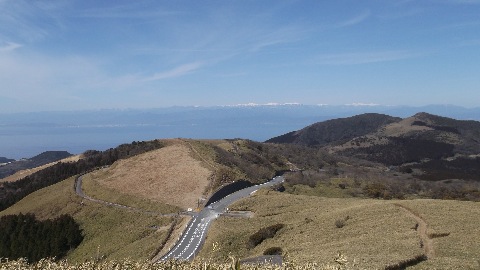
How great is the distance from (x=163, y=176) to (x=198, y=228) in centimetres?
2951

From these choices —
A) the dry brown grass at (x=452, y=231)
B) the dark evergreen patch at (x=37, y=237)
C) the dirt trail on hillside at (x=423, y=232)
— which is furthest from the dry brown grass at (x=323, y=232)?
the dark evergreen patch at (x=37, y=237)

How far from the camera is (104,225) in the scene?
67125 millimetres

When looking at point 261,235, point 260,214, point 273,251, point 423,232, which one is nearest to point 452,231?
point 423,232

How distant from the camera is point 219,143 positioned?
123562 mm

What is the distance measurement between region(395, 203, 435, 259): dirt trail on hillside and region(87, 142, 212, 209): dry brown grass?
1452 inches

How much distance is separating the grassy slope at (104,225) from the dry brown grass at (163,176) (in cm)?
572

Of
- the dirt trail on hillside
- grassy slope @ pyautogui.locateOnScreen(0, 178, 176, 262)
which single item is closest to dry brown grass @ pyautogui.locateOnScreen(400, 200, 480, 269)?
→ the dirt trail on hillside

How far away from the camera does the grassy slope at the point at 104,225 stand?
54.8 m

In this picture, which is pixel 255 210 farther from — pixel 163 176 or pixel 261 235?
pixel 163 176

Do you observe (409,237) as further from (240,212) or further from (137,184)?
(137,184)

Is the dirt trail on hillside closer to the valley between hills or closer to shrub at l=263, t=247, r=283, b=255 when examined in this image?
the valley between hills

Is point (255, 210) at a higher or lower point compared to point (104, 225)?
higher

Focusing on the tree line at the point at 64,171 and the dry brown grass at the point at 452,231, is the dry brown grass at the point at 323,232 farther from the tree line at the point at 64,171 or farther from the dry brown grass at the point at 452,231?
the tree line at the point at 64,171

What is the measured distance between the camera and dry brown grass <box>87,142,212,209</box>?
74875 millimetres
